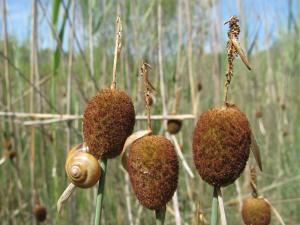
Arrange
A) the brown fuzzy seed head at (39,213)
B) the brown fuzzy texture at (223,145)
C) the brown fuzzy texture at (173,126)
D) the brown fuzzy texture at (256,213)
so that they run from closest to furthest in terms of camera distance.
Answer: the brown fuzzy texture at (223,145), the brown fuzzy texture at (256,213), the brown fuzzy texture at (173,126), the brown fuzzy seed head at (39,213)

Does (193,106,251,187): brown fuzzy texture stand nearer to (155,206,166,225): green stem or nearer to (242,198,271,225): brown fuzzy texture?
(155,206,166,225): green stem

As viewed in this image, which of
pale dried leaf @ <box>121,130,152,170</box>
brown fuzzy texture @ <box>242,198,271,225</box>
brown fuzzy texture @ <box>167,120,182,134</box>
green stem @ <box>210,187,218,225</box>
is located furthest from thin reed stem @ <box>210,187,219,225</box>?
brown fuzzy texture @ <box>167,120,182,134</box>

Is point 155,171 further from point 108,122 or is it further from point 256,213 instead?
point 256,213

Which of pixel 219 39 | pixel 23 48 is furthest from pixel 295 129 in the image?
pixel 23 48

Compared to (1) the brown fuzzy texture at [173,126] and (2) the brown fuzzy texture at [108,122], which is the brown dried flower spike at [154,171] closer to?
(2) the brown fuzzy texture at [108,122]

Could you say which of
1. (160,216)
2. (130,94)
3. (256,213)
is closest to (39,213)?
(130,94)

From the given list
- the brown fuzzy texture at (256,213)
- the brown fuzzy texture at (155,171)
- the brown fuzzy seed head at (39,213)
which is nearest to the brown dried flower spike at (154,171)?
the brown fuzzy texture at (155,171)

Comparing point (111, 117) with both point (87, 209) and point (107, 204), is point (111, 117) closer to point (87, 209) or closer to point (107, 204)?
point (107, 204)
